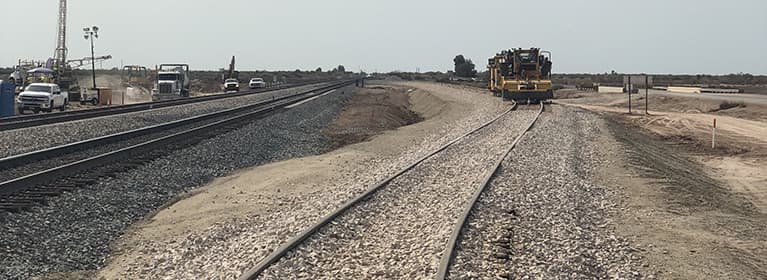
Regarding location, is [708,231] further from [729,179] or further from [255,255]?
[729,179]

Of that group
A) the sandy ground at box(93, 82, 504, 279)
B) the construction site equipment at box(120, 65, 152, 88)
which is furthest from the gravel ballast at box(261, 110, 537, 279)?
the construction site equipment at box(120, 65, 152, 88)

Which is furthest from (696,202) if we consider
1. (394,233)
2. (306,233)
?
(306,233)

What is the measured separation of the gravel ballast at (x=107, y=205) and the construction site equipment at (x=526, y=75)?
19.6m

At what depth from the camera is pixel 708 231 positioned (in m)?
11.4

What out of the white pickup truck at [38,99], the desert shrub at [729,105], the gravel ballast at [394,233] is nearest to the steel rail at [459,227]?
the gravel ballast at [394,233]

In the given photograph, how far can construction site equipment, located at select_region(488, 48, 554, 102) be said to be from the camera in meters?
42.3

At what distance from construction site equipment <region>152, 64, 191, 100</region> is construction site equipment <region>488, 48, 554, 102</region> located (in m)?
25.6

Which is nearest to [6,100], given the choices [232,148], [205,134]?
[205,134]

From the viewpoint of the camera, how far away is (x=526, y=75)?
4347 centimetres

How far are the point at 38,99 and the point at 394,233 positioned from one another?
108ft

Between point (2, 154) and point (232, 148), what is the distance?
631cm

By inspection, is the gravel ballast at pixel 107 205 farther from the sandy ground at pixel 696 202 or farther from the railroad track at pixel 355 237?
the sandy ground at pixel 696 202

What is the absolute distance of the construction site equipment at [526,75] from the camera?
4231 cm

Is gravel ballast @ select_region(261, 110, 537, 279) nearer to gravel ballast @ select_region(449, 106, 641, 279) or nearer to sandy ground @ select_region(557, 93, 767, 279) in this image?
gravel ballast @ select_region(449, 106, 641, 279)
